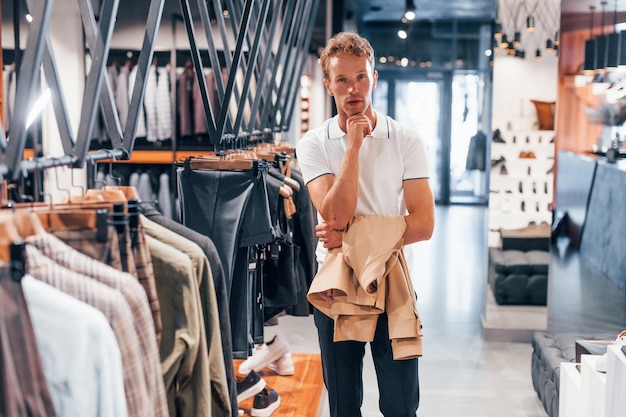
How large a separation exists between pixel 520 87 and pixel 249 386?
10.1 feet

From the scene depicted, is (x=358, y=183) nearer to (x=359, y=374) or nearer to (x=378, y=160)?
(x=378, y=160)

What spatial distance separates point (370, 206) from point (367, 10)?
11549 millimetres

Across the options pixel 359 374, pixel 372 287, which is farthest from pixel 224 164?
pixel 359 374

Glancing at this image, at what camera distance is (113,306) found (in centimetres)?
150

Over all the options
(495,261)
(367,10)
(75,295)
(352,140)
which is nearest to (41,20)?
(75,295)

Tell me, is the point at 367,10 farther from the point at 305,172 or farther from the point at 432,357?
the point at 305,172

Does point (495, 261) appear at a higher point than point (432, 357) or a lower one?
higher

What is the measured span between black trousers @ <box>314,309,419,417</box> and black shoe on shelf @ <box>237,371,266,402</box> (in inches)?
49.6

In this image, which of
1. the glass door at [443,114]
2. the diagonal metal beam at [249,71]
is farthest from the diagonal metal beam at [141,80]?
the glass door at [443,114]

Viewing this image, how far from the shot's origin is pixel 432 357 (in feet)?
17.5

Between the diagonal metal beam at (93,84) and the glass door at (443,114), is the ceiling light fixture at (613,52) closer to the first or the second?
the diagonal metal beam at (93,84)

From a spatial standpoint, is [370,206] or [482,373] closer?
[370,206]

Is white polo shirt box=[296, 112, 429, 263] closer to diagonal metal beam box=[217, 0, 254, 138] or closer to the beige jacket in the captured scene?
the beige jacket

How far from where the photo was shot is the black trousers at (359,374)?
2.62 meters
